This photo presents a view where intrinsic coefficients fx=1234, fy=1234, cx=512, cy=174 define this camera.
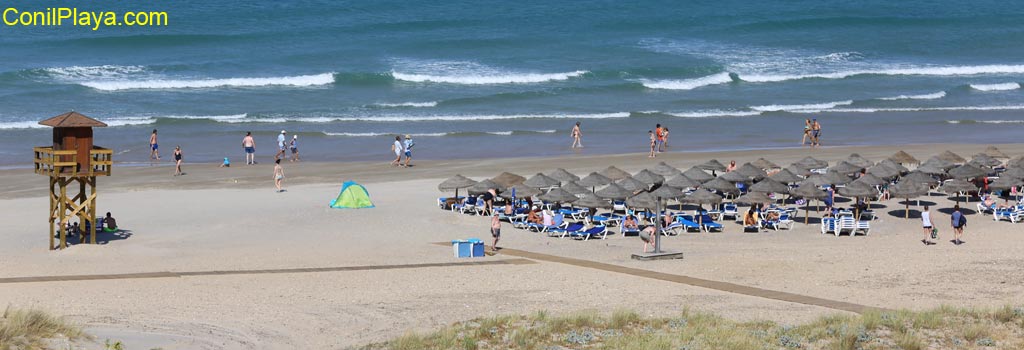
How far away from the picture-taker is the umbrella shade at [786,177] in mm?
28125

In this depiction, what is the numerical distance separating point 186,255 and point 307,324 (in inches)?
261

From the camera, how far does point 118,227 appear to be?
25797 millimetres

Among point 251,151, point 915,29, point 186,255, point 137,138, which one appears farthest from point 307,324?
point 915,29

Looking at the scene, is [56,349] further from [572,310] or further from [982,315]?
[982,315]

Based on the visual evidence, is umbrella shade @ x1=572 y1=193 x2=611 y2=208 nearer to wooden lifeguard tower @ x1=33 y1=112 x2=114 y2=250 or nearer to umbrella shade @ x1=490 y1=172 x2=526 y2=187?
umbrella shade @ x1=490 y1=172 x2=526 y2=187

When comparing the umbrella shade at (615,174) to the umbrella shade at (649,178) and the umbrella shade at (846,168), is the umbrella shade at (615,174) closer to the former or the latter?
the umbrella shade at (649,178)

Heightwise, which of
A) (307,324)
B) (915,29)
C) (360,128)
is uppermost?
(915,29)

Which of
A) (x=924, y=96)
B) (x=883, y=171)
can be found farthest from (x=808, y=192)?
(x=924, y=96)

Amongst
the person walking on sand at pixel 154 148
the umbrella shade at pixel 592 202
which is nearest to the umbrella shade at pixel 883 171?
the umbrella shade at pixel 592 202

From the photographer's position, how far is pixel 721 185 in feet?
90.8

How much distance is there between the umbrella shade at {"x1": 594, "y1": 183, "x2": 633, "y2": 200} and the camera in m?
26.5

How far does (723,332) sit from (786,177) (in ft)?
42.6

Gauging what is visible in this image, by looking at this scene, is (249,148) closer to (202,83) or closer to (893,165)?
(893,165)

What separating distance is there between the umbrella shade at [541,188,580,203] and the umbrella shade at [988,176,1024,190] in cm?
980
